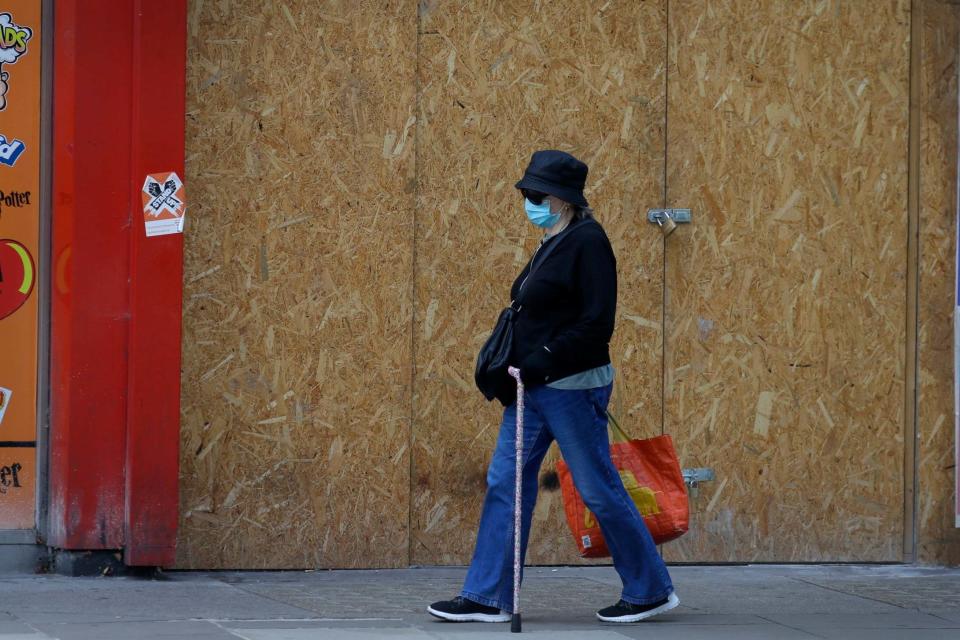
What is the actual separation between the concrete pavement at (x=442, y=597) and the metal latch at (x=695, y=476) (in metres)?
0.43

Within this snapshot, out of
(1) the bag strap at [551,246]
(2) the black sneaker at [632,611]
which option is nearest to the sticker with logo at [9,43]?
(1) the bag strap at [551,246]

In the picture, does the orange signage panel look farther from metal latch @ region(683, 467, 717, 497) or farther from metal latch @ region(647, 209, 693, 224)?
metal latch @ region(683, 467, 717, 497)

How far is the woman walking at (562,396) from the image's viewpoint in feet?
21.5

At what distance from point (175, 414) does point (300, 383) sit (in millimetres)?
669

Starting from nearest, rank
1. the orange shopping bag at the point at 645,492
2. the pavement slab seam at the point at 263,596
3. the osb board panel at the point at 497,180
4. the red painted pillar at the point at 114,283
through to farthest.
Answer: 1. the orange shopping bag at the point at 645,492
2. the pavement slab seam at the point at 263,596
3. the red painted pillar at the point at 114,283
4. the osb board panel at the point at 497,180

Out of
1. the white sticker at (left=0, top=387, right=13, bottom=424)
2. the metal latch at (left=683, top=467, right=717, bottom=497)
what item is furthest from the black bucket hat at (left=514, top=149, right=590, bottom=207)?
the white sticker at (left=0, top=387, right=13, bottom=424)

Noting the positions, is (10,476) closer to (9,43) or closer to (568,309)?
(9,43)

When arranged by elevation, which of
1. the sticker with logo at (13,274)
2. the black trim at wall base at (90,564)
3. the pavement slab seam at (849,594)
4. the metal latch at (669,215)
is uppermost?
the metal latch at (669,215)

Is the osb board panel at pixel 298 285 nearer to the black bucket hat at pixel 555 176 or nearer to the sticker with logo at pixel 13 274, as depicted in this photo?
the sticker with logo at pixel 13 274

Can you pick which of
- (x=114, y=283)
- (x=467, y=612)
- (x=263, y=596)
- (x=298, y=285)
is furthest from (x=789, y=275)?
(x=114, y=283)

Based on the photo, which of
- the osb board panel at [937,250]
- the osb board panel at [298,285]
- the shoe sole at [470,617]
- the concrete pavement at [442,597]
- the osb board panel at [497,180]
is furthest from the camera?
the osb board panel at [937,250]

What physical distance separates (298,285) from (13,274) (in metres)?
1.33

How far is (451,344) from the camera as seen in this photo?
26.9ft

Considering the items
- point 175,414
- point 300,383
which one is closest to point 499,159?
point 300,383
